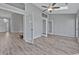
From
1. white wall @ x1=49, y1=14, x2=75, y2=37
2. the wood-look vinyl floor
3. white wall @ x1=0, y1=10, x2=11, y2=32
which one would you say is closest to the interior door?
the wood-look vinyl floor

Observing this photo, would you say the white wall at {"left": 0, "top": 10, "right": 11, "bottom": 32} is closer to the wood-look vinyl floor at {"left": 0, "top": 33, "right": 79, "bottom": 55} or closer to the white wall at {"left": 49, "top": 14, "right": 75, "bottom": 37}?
the wood-look vinyl floor at {"left": 0, "top": 33, "right": 79, "bottom": 55}

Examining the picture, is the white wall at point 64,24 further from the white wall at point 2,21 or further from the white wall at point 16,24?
the white wall at point 2,21

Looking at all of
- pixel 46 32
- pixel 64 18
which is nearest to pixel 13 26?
pixel 46 32

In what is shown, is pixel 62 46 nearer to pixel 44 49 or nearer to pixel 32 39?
pixel 44 49

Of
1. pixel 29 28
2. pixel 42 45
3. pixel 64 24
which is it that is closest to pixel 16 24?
pixel 29 28

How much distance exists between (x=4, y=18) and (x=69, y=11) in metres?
2.19

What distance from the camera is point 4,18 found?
2.93 metres

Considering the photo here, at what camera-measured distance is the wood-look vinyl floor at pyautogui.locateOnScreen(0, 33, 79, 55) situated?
9.62ft

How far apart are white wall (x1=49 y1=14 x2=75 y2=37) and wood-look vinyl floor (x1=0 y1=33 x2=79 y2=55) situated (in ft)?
0.61

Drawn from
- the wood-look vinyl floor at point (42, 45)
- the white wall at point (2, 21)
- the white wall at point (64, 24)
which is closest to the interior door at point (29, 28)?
the wood-look vinyl floor at point (42, 45)

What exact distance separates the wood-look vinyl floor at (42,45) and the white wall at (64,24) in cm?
19

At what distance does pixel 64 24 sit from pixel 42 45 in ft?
3.66

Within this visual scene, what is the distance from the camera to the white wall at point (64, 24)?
128 inches

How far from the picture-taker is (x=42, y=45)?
11.1 ft
